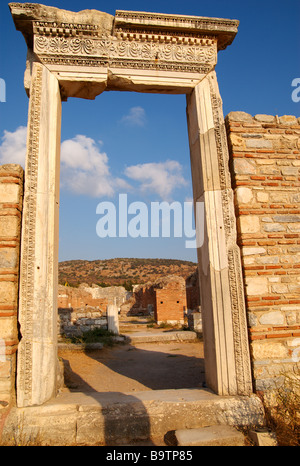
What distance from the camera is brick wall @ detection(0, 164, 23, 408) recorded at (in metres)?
3.28

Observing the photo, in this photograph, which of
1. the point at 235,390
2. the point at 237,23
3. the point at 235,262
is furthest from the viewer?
the point at 237,23

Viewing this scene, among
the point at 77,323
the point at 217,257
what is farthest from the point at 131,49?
the point at 77,323

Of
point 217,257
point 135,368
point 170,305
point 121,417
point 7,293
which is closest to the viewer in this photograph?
point 121,417

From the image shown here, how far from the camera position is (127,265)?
185ft

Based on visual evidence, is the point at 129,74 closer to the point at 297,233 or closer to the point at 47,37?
the point at 47,37

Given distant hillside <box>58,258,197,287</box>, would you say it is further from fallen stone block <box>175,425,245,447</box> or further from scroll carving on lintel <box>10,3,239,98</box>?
fallen stone block <box>175,425,245,447</box>

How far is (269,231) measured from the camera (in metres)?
3.88

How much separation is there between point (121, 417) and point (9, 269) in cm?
203

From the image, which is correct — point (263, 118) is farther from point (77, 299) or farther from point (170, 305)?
point (77, 299)

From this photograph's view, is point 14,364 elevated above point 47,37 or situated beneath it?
situated beneath

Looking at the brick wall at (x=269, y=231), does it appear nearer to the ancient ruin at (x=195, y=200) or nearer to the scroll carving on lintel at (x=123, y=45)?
the ancient ruin at (x=195, y=200)

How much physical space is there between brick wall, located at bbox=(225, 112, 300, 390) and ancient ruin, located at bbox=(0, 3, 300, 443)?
0.5 inches

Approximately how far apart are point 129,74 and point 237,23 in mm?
1727
